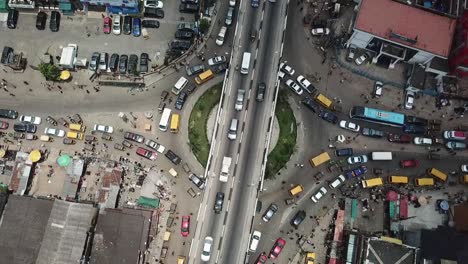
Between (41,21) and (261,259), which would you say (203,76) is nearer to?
(41,21)

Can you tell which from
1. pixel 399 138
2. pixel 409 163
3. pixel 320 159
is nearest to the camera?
pixel 320 159

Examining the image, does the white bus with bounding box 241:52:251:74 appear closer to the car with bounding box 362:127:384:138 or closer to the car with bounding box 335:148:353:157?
the car with bounding box 335:148:353:157

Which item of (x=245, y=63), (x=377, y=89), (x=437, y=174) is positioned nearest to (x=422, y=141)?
(x=437, y=174)

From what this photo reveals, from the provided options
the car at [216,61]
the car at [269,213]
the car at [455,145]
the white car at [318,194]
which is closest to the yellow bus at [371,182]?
the white car at [318,194]

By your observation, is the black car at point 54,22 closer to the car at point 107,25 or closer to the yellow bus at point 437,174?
the car at point 107,25

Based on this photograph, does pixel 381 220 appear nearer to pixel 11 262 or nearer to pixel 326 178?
pixel 326 178

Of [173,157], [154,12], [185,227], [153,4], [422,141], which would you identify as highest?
[153,4]

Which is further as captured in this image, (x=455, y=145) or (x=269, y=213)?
(x=455, y=145)

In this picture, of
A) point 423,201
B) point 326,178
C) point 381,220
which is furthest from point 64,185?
point 423,201
